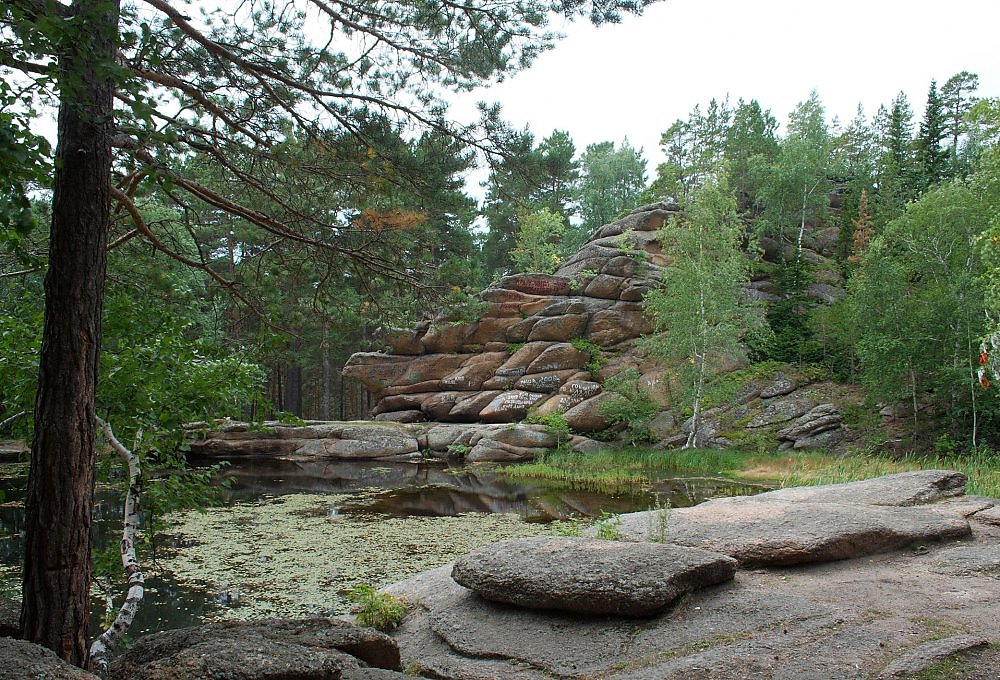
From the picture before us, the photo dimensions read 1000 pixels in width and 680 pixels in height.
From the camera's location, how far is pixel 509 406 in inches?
915

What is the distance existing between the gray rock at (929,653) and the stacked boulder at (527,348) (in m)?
19.4

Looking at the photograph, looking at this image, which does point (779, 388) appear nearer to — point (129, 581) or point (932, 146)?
point (932, 146)

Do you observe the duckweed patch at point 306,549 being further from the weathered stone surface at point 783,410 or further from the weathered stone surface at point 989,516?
the weathered stone surface at point 783,410

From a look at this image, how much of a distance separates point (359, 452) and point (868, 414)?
15597 millimetres

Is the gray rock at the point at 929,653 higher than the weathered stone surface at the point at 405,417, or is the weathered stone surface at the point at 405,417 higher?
the weathered stone surface at the point at 405,417

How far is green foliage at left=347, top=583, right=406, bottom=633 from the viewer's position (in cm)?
523

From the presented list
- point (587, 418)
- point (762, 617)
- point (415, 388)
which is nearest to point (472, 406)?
point (415, 388)

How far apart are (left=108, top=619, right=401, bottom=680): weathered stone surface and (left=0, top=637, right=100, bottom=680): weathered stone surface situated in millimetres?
524

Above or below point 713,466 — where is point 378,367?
above

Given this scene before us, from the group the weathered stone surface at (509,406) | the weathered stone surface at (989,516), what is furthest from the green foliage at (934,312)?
the weathered stone surface at (989,516)

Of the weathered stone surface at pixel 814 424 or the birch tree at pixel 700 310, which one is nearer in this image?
the weathered stone surface at pixel 814 424

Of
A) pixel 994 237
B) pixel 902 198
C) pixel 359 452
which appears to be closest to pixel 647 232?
pixel 902 198

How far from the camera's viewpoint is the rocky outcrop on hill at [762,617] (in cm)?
342

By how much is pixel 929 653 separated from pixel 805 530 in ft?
6.49
